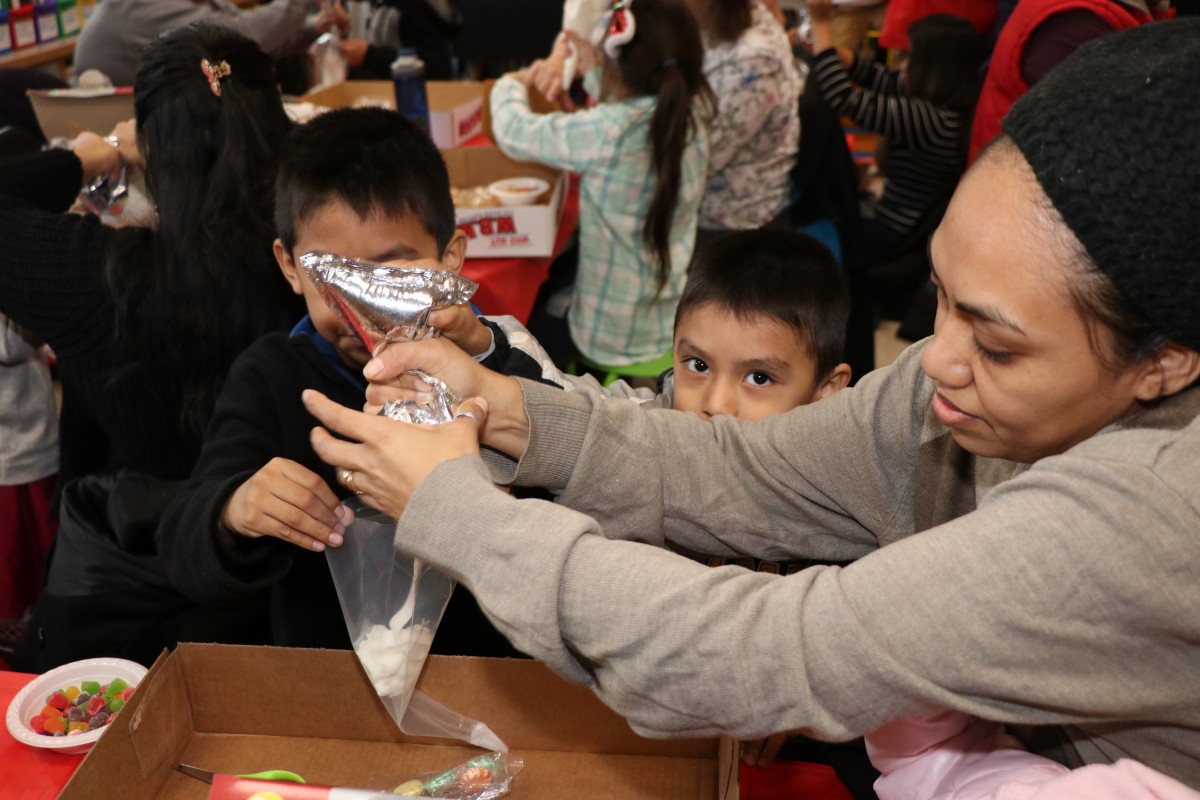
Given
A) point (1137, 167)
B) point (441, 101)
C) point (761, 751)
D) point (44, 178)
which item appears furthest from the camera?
point (441, 101)

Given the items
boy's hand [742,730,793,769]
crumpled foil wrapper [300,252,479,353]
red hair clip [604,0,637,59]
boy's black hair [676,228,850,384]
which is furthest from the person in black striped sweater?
crumpled foil wrapper [300,252,479,353]

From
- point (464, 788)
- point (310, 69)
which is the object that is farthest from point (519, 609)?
point (310, 69)

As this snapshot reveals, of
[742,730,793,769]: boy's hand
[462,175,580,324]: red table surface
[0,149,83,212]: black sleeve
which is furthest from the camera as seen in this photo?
[462,175,580,324]: red table surface

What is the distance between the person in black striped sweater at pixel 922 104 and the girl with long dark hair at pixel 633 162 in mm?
1162

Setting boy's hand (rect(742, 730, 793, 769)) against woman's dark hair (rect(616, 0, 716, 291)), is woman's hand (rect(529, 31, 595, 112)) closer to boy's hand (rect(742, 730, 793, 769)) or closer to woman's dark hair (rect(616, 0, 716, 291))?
woman's dark hair (rect(616, 0, 716, 291))

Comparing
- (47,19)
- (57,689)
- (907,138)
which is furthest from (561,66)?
(47,19)

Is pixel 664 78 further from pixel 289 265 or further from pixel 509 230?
pixel 289 265

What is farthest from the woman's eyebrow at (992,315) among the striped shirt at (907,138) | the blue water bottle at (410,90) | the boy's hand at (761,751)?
the striped shirt at (907,138)

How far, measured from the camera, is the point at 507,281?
251 cm

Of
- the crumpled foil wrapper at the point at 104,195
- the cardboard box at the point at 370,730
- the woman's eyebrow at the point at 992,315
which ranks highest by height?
the woman's eyebrow at the point at 992,315

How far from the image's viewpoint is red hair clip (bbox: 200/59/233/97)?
1.83 metres

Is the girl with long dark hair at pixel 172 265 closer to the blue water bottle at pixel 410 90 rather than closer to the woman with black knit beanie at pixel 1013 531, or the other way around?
the woman with black knit beanie at pixel 1013 531

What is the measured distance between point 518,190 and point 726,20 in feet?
2.82

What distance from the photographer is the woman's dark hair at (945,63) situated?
3.81 metres
